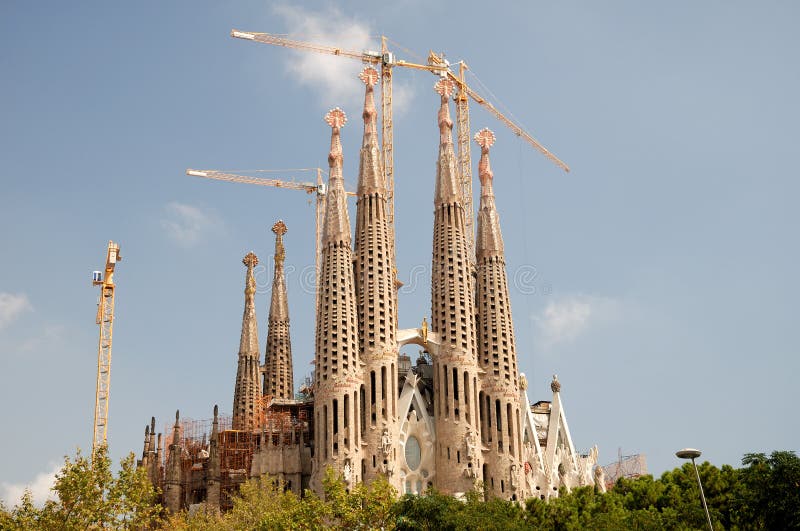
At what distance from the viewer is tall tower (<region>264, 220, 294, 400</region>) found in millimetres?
89250

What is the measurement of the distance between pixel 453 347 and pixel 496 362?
11.3ft

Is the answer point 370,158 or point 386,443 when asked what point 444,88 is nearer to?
point 370,158

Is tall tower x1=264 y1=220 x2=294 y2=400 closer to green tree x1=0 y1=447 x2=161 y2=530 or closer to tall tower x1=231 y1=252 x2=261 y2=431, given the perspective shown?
tall tower x1=231 y1=252 x2=261 y2=431

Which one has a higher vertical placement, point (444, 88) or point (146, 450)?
point (444, 88)

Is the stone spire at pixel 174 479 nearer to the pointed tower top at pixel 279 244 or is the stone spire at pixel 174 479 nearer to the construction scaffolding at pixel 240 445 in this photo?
the construction scaffolding at pixel 240 445

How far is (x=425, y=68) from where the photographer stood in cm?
9412

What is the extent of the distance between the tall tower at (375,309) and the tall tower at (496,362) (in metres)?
6.43

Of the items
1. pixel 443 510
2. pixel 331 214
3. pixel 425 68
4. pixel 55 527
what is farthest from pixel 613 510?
pixel 425 68

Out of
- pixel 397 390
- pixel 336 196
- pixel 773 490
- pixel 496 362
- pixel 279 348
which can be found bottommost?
pixel 773 490

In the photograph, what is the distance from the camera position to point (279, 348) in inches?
3593

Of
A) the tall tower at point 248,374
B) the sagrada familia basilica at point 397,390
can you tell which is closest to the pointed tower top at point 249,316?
the tall tower at point 248,374

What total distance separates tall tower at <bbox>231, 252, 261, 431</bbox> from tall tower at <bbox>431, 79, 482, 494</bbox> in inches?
729

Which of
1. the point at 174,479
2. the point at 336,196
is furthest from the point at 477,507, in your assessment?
the point at 174,479

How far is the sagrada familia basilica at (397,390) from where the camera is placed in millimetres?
69812
